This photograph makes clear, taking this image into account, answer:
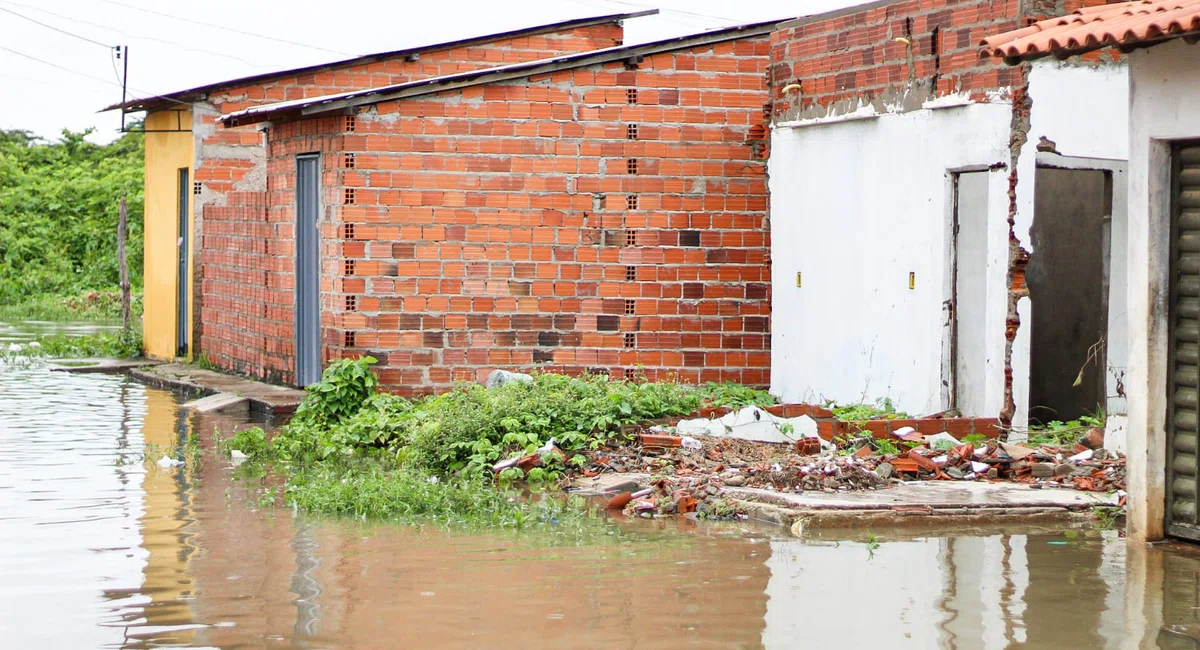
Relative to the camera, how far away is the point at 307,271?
1536 centimetres

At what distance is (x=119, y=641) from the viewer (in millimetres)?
6172

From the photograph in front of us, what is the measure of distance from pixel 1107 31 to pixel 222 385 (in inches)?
447

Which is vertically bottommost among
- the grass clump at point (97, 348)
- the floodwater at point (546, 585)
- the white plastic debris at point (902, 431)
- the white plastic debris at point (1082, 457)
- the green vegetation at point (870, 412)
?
the floodwater at point (546, 585)

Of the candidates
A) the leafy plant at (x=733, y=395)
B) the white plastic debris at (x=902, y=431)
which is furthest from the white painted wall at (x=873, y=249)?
the white plastic debris at (x=902, y=431)

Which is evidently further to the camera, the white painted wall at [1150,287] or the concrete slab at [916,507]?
the concrete slab at [916,507]

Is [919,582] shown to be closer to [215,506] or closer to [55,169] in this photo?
[215,506]

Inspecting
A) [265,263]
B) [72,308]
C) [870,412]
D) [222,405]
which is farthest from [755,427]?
[72,308]

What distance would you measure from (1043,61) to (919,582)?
17.1 feet

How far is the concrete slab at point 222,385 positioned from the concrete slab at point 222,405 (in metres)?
0.07

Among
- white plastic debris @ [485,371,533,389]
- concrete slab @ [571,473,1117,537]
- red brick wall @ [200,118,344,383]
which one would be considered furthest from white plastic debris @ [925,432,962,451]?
red brick wall @ [200,118,344,383]

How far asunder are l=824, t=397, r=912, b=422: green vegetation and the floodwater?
3.45 m

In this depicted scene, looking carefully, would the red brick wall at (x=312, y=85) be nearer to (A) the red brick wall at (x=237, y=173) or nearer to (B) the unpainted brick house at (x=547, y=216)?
(A) the red brick wall at (x=237, y=173)

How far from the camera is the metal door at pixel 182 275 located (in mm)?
20422

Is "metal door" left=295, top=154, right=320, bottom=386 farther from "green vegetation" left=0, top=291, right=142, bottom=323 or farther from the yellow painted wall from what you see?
"green vegetation" left=0, top=291, right=142, bottom=323
